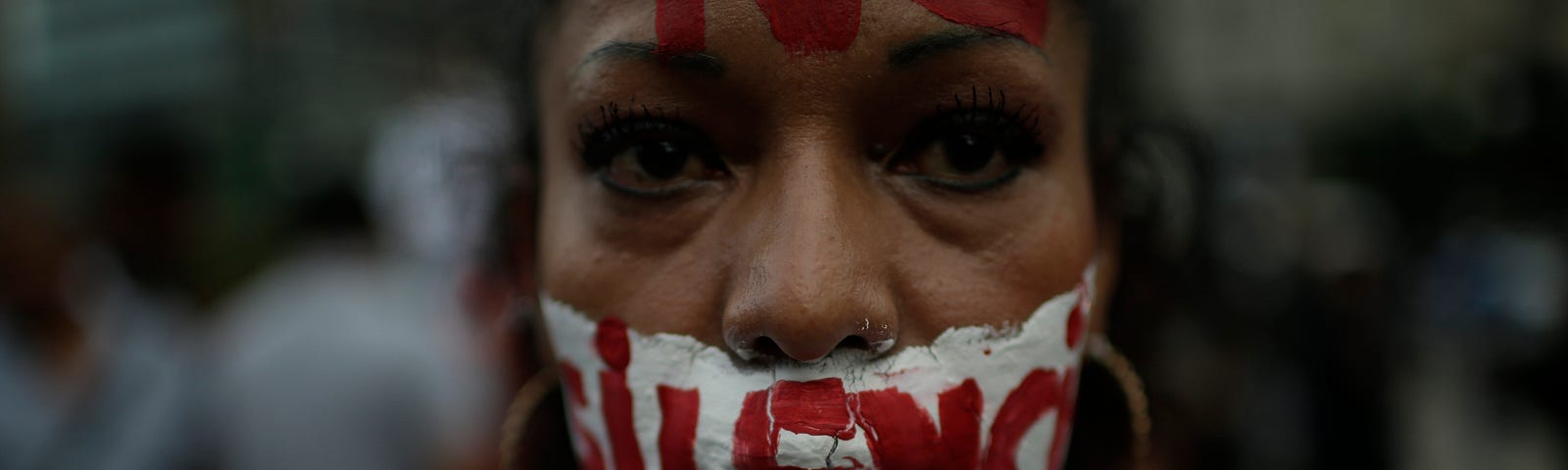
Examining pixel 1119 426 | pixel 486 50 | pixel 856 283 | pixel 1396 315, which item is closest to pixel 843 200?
pixel 856 283

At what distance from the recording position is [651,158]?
146 centimetres

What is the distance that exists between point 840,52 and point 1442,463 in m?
6.09

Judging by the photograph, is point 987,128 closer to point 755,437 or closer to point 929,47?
point 929,47

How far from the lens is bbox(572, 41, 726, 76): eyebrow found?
4.37 ft

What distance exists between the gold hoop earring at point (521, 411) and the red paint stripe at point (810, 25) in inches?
29.1

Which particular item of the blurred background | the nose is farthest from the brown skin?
the blurred background

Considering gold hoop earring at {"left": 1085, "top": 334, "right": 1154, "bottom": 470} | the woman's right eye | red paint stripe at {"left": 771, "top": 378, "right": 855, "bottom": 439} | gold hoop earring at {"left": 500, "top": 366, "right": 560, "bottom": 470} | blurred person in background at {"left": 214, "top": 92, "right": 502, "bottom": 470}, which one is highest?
the woman's right eye

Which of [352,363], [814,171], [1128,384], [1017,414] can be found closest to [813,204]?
[814,171]

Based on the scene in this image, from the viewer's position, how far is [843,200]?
4.31ft

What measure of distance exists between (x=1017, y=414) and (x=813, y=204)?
1.24 feet

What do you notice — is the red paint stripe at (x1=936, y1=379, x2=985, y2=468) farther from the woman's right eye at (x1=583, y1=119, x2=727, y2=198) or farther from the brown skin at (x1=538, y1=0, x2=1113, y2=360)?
the woman's right eye at (x1=583, y1=119, x2=727, y2=198)

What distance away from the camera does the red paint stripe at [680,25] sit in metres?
1.33

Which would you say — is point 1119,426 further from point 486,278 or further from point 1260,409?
point 1260,409

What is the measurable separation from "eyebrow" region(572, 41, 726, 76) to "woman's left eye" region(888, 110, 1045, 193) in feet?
0.84
